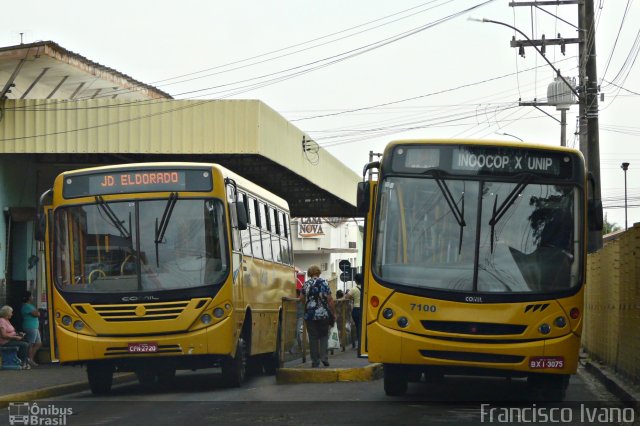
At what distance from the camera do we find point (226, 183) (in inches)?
689

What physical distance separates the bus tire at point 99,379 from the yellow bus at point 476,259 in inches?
190

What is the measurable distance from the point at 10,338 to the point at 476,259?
12319 millimetres

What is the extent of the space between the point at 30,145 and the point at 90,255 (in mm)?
11613

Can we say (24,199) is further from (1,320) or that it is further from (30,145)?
(1,320)

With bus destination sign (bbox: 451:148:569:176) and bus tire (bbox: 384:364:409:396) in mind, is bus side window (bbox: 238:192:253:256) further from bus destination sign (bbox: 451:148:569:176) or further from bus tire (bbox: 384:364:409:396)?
bus destination sign (bbox: 451:148:569:176)

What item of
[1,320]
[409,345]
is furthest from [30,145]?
[409,345]

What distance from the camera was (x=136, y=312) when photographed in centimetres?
1667

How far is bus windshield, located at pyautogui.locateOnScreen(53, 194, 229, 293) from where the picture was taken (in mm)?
16844

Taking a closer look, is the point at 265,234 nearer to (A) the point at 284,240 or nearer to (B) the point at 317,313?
(B) the point at 317,313

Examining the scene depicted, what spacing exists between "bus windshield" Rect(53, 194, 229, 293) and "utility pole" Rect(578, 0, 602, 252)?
483 inches

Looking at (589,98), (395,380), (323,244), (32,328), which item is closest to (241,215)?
(395,380)

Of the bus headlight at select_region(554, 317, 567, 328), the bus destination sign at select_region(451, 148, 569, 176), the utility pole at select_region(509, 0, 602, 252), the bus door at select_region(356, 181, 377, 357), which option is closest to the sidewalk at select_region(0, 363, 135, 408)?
the bus door at select_region(356, 181, 377, 357)

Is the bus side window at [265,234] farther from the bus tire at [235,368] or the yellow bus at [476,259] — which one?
the yellow bus at [476,259]

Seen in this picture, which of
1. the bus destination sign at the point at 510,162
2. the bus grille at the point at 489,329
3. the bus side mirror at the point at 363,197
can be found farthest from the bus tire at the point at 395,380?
the bus destination sign at the point at 510,162
